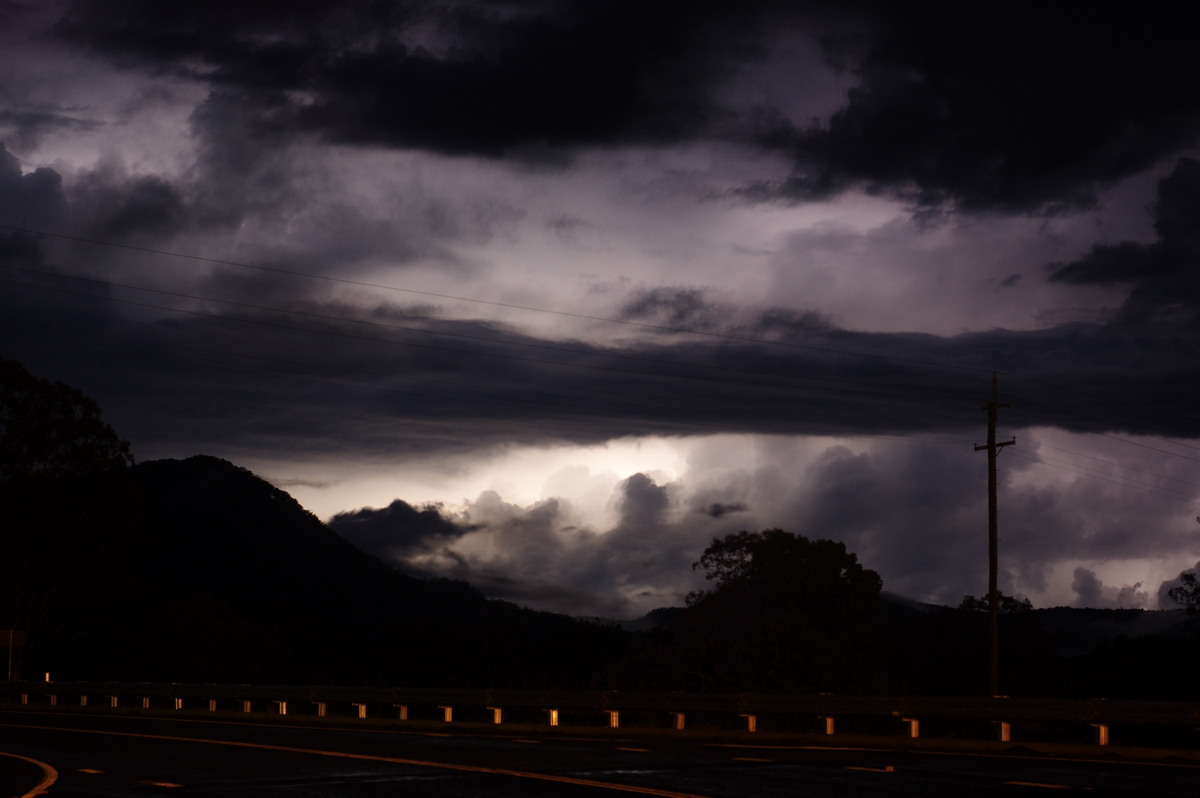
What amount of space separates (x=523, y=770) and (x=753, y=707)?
9.90 metres

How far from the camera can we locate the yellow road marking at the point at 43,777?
46.2ft

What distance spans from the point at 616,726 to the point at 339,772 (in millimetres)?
11575

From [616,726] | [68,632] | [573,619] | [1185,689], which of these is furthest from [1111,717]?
[573,619]

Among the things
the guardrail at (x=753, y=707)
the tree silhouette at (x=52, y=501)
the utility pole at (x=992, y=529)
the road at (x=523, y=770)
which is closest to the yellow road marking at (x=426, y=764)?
the road at (x=523, y=770)

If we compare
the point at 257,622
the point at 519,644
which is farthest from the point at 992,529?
the point at 519,644

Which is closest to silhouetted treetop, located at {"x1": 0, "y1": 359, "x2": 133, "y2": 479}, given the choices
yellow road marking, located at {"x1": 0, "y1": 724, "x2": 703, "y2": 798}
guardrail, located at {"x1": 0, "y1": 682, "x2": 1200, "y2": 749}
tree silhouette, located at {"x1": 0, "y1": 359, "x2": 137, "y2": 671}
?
tree silhouette, located at {"x1": 0, "y1": 359, "x2": 137, "y2": 671}

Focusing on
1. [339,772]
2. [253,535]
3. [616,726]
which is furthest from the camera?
[253,535]

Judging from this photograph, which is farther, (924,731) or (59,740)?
(924,731)

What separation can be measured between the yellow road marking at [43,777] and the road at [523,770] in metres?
0.01

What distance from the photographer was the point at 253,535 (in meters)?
186

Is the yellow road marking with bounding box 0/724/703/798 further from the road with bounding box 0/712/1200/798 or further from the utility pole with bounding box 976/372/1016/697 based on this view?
the utility pole with bounding box 976/372/1016/697

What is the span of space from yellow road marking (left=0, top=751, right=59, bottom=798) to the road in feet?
0.04

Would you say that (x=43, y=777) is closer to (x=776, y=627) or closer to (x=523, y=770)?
(x=523, y=770)

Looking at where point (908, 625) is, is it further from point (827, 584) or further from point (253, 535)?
point (253, 535)
